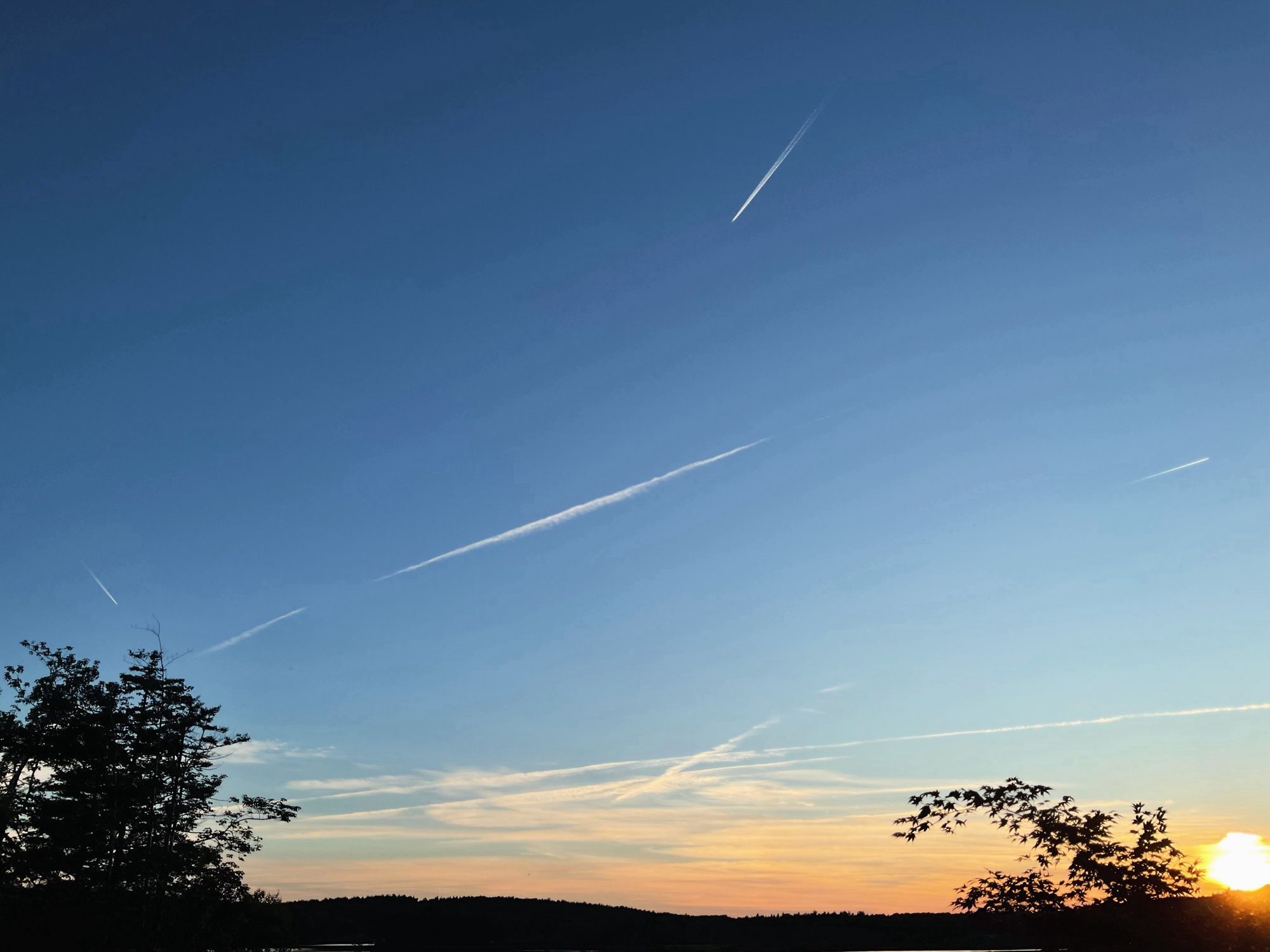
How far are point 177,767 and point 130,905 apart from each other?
25.4 ft

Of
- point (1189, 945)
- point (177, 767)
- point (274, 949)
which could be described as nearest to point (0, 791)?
point (177, 767)

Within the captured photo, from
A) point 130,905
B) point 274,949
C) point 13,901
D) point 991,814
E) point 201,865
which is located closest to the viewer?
point 991,814

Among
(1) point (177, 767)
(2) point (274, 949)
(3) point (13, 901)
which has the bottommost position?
(2) point (274, 949)

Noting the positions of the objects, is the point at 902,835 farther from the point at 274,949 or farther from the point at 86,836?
the point at 274,949

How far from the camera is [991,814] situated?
50.4 feet

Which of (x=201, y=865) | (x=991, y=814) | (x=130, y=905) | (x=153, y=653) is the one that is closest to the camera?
(x=991, y=814)

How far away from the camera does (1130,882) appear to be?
47.8 feet

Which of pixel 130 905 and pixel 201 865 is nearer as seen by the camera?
pixel 130 905

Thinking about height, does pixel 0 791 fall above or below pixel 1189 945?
above

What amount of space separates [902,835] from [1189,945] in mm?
4333

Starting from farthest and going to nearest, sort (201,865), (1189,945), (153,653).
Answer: (153,653) < (201,865) < (1189,945)

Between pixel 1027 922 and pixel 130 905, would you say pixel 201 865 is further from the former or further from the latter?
pixel 1027 922

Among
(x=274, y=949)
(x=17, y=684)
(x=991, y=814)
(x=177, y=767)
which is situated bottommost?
(x=274, y=949)

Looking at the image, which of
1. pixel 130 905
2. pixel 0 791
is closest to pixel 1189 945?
pixel 130 905
